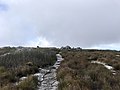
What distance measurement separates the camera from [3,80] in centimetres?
1700

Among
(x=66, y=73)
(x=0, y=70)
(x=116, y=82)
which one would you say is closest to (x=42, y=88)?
(x=66, y=73)

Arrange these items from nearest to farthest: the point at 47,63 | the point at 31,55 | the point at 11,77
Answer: the point at 11,77, the point at 47,63, the point at 31,55

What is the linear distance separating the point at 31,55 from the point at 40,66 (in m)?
5.74

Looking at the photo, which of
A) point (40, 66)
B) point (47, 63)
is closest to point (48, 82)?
point (40, 66)

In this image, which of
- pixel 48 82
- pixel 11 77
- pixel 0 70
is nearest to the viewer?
pixel 48 82

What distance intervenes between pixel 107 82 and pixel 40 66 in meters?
10.4

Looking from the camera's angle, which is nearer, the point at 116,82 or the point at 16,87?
the point at 16,87

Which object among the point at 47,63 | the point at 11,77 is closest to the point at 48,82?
the point at 11,77

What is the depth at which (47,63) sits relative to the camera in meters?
27.0

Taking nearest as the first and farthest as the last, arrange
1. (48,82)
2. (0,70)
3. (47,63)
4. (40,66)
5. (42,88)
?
(42,88) → (48,82) → (0,70) → (40,66) → (47,63)

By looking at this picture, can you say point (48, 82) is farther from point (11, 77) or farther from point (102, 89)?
point (102, 89)

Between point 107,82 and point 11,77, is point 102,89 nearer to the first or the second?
point 107,82

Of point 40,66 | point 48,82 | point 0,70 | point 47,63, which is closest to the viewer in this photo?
point 48,82

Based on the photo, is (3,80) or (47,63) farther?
(47,63)
